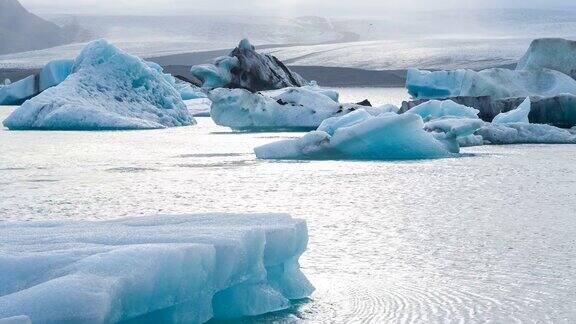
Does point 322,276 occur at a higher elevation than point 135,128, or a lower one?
higher

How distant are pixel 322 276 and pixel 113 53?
10939 mm

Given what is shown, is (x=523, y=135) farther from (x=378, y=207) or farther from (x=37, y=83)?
(x=37, y=83)

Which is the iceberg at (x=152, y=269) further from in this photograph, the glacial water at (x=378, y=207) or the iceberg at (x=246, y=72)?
the iceberg at (x=246, y=72)

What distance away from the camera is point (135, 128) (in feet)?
47.9

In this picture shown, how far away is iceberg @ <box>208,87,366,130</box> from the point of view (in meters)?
14.5

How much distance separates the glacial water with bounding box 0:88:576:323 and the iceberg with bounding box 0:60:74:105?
7151 millimetres

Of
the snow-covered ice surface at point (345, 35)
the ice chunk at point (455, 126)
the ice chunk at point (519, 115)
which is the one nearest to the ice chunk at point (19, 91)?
the ice chunk at point (519, 115)

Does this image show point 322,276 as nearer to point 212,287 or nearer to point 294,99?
point 212,287

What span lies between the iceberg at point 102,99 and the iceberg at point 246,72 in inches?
246

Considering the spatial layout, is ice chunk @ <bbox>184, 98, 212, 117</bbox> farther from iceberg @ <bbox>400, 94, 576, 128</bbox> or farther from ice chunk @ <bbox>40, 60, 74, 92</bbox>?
iceberg @ <bbox>400, 94, 576, 128</bbox>

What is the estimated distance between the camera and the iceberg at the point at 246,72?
21609 millimetres

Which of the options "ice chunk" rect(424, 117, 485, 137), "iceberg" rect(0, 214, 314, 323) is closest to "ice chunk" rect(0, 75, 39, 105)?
"ice chunk" rect(424, 117, 485, 137)

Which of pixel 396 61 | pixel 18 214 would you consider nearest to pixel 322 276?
pixel 18 214

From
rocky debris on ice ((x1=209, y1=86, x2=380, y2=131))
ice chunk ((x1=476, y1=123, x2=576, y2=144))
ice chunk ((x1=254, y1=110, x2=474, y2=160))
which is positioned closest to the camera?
ice chunk ((x1=254, y1=110, x2=474, y2=160))
